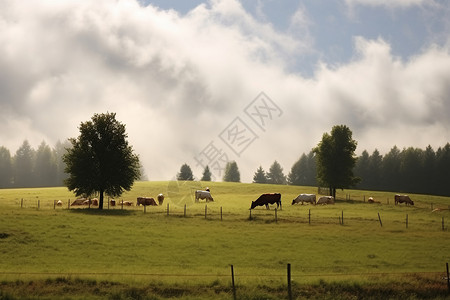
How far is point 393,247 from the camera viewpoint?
35.1 m

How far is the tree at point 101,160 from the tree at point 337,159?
130 ft

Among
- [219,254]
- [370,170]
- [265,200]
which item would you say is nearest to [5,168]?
[370,170]

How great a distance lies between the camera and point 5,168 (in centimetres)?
17725

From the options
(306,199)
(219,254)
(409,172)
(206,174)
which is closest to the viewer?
(219,254)

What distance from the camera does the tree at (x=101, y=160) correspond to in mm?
56812

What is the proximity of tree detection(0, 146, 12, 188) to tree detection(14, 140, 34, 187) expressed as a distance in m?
2.49

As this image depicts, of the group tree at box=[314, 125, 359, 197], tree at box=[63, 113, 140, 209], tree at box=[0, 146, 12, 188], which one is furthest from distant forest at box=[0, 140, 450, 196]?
tree at box=[63, 113, 140, 209]

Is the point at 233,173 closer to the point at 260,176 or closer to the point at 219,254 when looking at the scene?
the point at 260,176

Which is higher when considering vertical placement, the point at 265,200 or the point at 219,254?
the point at 265,200

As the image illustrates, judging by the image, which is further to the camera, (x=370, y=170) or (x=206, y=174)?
(x=206, y=174)

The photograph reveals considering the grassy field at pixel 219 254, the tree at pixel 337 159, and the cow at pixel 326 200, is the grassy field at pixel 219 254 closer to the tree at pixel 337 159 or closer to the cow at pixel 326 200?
the cow at pixel 326 200

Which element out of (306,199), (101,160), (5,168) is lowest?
(306,199)

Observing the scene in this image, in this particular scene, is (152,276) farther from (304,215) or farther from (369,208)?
(369,208)

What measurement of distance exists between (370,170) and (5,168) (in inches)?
5779
